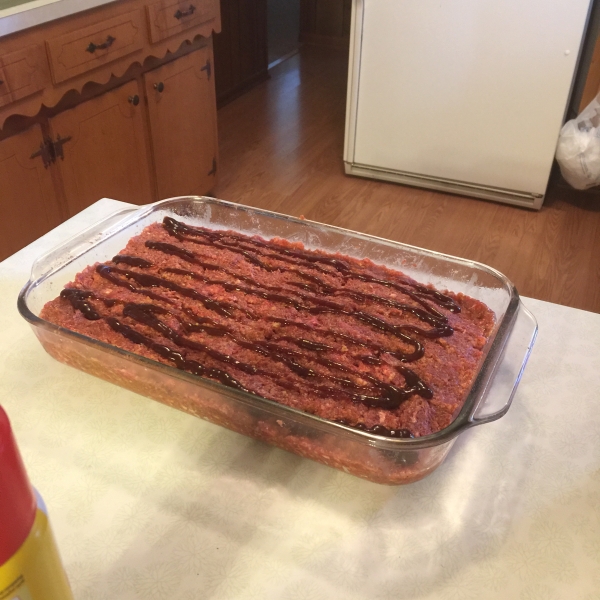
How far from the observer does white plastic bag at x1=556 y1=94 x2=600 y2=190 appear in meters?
2.26

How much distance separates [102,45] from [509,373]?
150 cm

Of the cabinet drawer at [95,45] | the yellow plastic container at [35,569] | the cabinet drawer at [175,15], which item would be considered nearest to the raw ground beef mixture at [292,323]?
the yellow plastic container at [35,569]

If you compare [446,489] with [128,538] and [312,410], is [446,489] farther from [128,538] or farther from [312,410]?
[128,538]

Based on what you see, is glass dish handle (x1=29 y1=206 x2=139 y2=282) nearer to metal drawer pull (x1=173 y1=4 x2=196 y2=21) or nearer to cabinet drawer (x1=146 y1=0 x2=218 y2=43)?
cabinet drawer (x1=146 y1=0 x2=218 y2=43)

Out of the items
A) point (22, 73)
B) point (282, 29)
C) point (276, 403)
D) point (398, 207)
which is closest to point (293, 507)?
point (276, 403)

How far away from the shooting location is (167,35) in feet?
6.34

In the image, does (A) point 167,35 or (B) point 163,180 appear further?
(B) point 163,180

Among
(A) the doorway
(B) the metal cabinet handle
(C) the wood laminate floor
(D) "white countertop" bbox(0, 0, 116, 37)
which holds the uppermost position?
(D) "white countertop" bbox(0, 0, 116, 37)

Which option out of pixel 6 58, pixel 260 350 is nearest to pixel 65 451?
pixel 260 350

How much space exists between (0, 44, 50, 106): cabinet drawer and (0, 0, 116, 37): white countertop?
6cm

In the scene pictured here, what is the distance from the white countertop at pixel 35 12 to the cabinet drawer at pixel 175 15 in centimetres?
30

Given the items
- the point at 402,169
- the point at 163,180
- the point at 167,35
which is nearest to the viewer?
the point at 167,35

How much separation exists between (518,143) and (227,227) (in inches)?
68.9

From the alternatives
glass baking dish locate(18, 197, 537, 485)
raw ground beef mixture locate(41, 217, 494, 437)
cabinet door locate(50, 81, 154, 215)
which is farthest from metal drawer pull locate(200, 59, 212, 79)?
raw ground beef mixture locate(41, 217, 494, 437)
